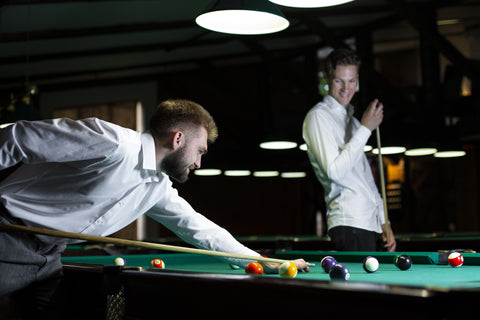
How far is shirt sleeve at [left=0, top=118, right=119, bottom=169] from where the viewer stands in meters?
1.69

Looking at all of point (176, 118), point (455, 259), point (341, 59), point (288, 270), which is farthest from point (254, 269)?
point (341, 59)

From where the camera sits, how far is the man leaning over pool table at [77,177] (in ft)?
5.82

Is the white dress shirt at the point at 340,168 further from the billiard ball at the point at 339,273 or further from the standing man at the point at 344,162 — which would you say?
the billiard ball at the point at 339,273

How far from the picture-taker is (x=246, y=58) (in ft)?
33.9

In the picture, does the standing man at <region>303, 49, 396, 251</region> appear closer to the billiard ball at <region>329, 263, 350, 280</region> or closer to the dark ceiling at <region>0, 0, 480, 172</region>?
the billiard ball at <region>329, 263, 350, 280</region>

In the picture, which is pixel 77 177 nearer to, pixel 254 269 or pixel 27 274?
pixel 27 274

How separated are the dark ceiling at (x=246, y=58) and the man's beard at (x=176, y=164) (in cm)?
375

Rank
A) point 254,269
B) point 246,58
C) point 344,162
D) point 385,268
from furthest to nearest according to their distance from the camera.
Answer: point 246,58
point 344,162
point 385,268
point 254,269

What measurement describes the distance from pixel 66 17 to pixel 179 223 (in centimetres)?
435

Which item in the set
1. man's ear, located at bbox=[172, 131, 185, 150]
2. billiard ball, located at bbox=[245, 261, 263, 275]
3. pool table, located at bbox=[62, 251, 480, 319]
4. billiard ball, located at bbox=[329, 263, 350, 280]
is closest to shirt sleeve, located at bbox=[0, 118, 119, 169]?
→ man's ear, located at bbox=[172, 131, 185, 150]

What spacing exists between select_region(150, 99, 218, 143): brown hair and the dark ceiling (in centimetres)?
365

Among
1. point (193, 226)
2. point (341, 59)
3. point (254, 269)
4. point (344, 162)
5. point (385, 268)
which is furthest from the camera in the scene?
point (341, 59)

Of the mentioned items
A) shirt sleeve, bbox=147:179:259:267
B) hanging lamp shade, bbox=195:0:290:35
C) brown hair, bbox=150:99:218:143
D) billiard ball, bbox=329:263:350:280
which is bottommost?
billiard ball, bbox=329:263:350:280

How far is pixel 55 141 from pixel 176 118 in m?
0.53
